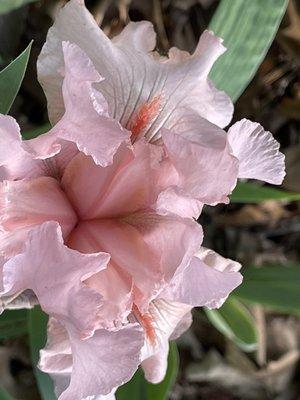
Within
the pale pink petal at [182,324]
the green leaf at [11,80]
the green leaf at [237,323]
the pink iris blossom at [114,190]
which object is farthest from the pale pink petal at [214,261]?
the green leaf at [237,323]

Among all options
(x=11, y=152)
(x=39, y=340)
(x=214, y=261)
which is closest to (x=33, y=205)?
(x=11, y=152)

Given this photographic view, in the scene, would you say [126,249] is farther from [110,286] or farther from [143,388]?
[143,388]

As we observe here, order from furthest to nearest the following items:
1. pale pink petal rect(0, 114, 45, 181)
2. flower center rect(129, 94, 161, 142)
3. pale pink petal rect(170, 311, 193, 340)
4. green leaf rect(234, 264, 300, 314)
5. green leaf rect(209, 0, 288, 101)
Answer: green leaf rect(234, 264, 300, 314) < green leaf rect(209, 0, 288, 101) < pale pink petal rect(170, 311, 193, 340) < flower center rect(129, 94, 161, 142) < pale pink petal rect(0, 114, 45, 181)

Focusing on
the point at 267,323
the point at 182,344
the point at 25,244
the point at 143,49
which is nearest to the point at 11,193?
the point at 25,244

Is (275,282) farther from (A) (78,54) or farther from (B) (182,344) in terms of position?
(A) (78,54)

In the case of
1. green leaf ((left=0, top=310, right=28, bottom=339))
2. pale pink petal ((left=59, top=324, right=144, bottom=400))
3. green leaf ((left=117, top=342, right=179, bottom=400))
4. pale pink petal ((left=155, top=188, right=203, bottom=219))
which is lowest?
green leaf ((left=117, top=342, right=179, bottom=400))

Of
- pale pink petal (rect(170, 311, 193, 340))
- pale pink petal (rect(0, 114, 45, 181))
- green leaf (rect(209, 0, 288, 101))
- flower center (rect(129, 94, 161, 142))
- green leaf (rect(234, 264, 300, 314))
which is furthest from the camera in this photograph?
green leaf (rect(234, 264, 300, 314))

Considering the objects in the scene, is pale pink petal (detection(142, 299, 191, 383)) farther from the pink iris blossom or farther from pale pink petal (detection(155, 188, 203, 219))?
pale pink petal (detection(155, 188, 203, 219))

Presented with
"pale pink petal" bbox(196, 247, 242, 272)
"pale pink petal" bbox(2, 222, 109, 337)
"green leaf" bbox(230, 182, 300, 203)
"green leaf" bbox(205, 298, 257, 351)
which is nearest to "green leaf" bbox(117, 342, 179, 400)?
"green leaf" bbox(205, 298, 257, 351)
